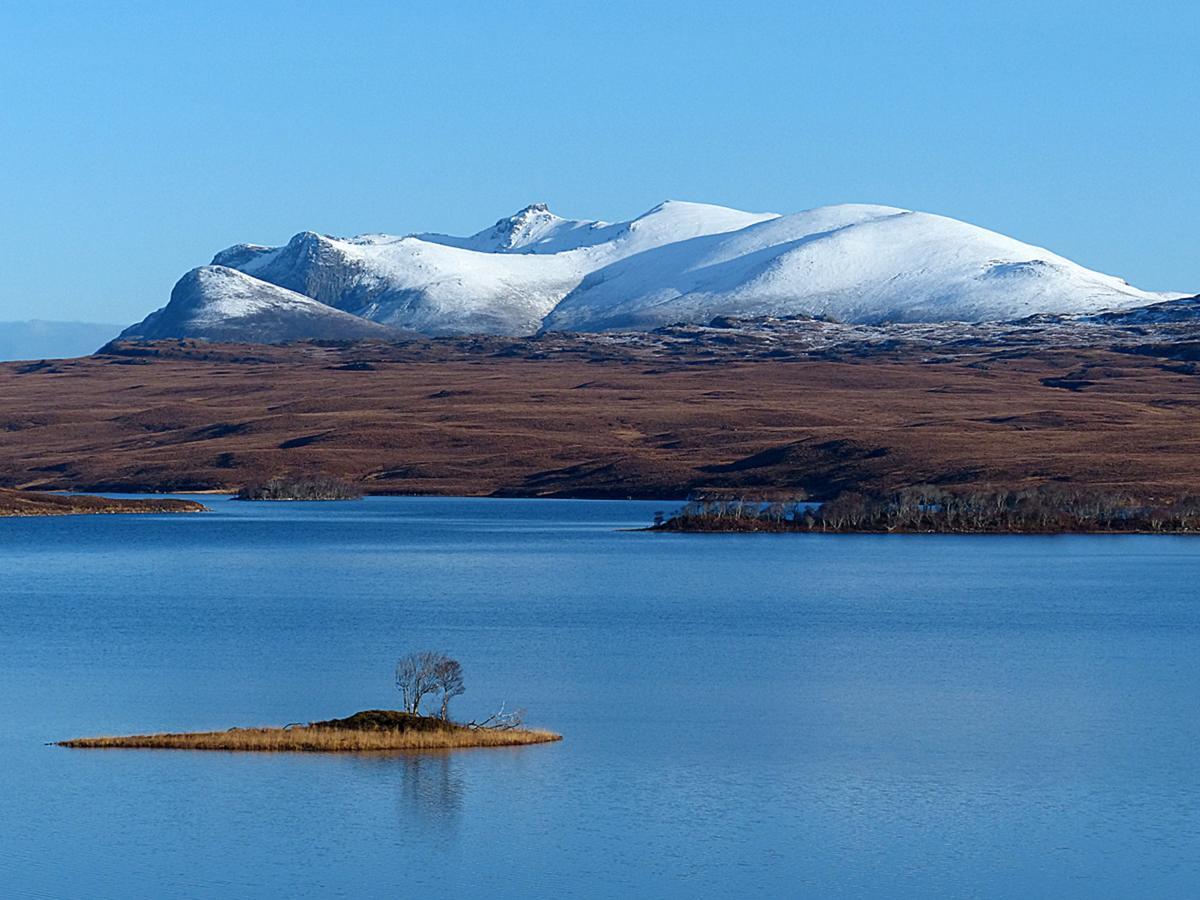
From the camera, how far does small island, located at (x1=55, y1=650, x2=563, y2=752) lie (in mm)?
38656

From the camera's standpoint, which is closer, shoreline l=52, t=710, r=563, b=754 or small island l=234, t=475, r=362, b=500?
shoreline l=52, t=710, r=563, b=754

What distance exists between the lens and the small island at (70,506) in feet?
475

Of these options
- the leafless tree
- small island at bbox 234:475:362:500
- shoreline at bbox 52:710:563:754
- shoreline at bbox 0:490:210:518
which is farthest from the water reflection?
small island at bbox 234:475:362:500

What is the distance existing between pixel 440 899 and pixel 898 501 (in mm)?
100691

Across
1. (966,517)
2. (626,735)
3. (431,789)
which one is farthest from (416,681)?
(966,517)

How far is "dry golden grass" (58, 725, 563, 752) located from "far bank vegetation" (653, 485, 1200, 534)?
84296mm

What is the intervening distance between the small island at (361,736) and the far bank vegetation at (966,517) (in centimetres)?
8340

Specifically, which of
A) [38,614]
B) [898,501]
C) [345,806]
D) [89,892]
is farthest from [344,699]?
[898,501]

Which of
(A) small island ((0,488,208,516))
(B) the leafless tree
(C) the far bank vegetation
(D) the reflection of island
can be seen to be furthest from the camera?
(A) small island ((0,488,208,516))

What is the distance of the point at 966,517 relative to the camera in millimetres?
124812

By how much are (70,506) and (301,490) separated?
2817 centimetres

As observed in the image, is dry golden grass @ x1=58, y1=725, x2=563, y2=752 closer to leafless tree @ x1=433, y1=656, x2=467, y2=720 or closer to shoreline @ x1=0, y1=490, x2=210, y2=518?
leafless tree @ x1=433, y1=656, x2=467, y2=720

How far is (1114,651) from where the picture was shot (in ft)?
194

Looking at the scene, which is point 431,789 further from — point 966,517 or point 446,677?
point 966,517
